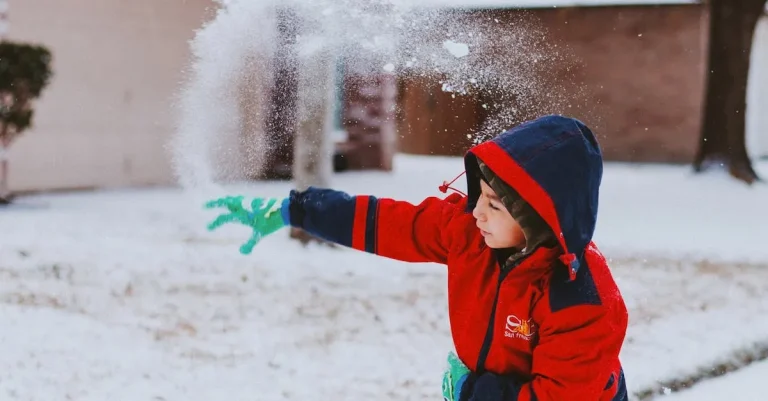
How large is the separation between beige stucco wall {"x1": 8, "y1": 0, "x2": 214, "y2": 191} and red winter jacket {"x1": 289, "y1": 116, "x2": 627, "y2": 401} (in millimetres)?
6579

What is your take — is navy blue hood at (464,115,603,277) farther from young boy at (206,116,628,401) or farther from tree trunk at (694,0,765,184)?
tree trunk at (694,0,765,184)

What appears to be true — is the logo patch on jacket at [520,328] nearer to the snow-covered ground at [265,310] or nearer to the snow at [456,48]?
the snow-covered ground at [265,310]

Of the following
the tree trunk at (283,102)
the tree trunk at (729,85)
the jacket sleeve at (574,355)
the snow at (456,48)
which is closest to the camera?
the jacket sleeve at (574,355)

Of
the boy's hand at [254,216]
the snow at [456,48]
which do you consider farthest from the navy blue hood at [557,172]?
the snow at [456,48]

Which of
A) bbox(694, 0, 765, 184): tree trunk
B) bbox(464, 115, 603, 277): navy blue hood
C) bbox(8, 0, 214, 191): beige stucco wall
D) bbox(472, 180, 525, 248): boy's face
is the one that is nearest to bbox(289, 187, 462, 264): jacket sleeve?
bbox(472, 180, 525, 248): boy's face

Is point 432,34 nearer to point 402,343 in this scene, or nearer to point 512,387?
point 402,343

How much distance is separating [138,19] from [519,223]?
7.72 m

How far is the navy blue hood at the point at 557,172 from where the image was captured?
133 centimetres

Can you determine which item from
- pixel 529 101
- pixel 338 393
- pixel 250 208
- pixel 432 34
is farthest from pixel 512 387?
pixel 529 101

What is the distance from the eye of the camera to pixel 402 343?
3162 mm

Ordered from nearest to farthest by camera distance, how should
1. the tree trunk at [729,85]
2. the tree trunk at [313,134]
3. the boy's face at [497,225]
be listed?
1. the boy's face at [497,225]
2. the tree trunk at [313,134]
3. the tree trunk at [729,85]

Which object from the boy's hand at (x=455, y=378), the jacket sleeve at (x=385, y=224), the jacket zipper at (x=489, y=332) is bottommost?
the boy's hand at (x=455, y=378)

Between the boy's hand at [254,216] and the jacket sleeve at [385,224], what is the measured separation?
8cm

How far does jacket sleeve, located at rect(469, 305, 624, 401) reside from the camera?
131 centimetres
